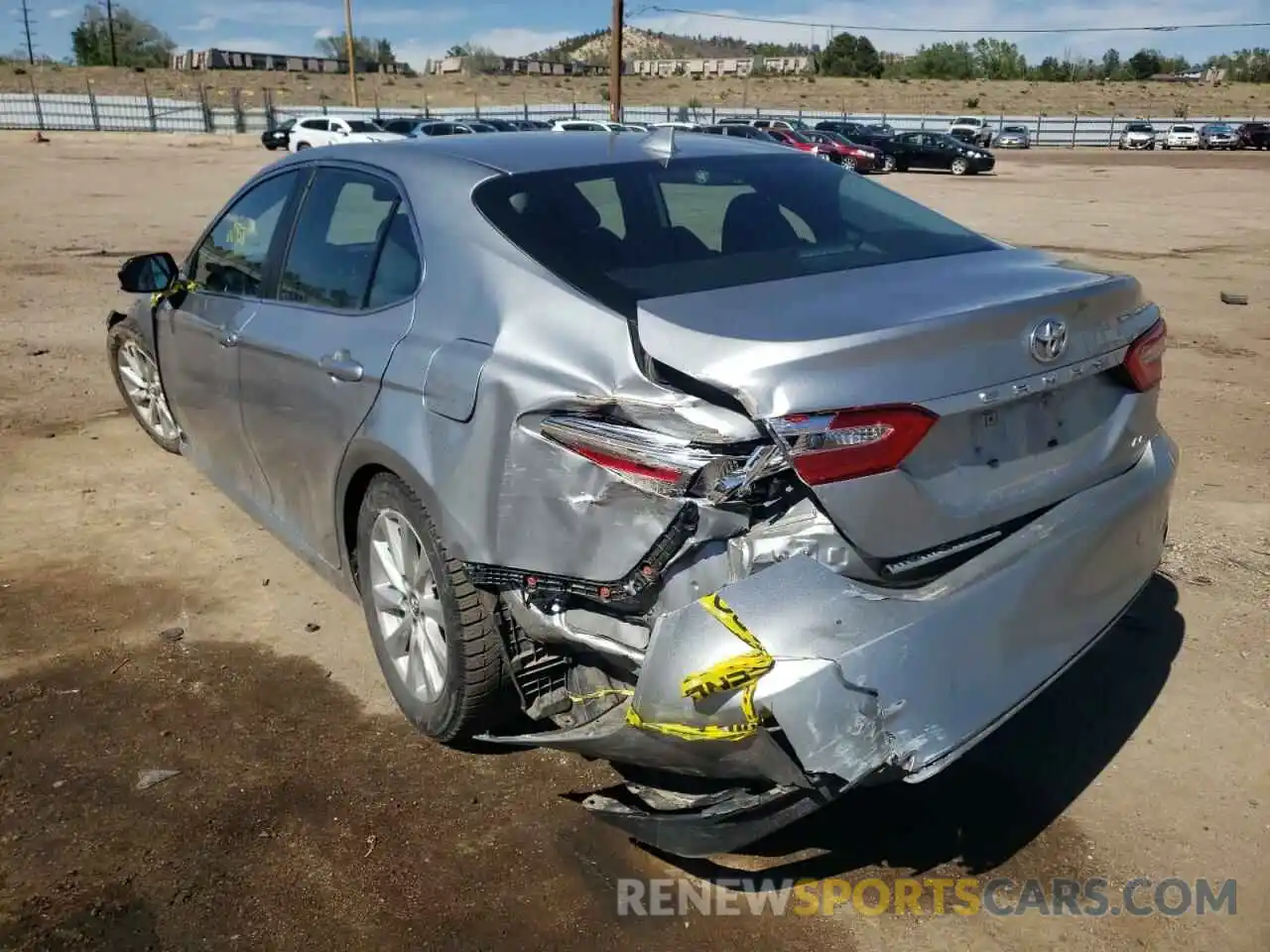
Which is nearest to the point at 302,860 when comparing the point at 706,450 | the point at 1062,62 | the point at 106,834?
the point at 106,834

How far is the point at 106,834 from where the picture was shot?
2.94 m

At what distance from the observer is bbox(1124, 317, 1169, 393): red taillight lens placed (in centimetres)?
288

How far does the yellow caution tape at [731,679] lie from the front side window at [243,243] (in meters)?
2.55

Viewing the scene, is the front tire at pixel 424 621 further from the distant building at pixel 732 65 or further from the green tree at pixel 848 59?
the distant building at pixel 732 65

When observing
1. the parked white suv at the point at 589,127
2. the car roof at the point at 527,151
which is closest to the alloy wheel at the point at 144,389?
the car roof at the point at 527,151

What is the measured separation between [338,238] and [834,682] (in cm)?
239

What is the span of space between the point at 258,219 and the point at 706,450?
8.72ft

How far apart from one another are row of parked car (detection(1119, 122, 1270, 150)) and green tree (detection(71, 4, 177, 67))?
8393 centimetres

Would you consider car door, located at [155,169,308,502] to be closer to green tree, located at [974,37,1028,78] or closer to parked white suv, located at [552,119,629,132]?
parked white suv, located at [552,119,629,132]

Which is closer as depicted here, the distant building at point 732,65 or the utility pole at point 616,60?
the utility pole at point 616,60

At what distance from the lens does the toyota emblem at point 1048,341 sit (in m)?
2.51

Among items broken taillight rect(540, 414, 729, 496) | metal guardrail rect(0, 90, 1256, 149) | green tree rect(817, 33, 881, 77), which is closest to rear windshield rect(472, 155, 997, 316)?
broken taillight rect(540, 414, 729, 496)

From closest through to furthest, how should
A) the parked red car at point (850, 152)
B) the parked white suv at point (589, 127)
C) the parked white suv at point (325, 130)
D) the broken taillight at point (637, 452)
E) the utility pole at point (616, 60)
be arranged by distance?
the broken taillight at point (637, 452) → the parked white suv at point (589, 127) → the utility pole at point (616, 60) → the parked red car at point (850, 152) → the parked white suv at point (325, 130)

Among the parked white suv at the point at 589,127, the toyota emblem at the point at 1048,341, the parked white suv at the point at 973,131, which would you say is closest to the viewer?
the toyota emblem at the point at 1048,341
